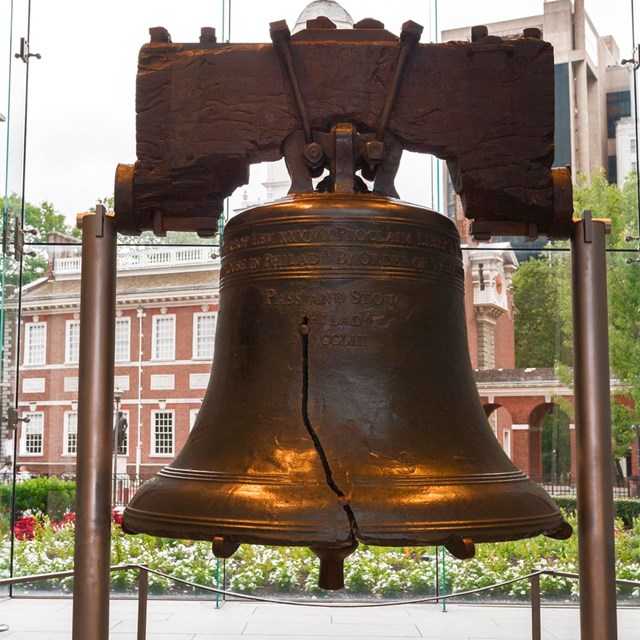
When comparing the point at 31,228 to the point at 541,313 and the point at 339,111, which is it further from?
the point at 339,111

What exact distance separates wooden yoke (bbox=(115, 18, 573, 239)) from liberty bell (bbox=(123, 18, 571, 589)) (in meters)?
0.07

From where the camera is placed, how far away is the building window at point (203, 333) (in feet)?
30.5

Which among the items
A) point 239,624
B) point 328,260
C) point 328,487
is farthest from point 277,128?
point 239,624

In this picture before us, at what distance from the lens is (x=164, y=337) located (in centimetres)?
941

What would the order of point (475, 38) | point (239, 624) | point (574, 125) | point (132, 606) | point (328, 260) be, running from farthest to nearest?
point (574, 125) → point (132, 606) → point (239, 624) → point (475, 38) → point (328, 260)

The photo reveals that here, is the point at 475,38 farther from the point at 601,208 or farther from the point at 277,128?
the point at 601,208

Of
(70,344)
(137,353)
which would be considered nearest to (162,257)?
(137,353)

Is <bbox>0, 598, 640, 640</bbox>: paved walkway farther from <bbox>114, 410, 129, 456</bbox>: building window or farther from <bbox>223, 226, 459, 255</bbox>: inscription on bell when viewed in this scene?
<bbox>223, 226, 459, 255</bbox>: inscription on bell

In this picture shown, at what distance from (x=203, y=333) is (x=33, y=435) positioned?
6.26 feet

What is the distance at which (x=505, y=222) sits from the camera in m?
2.48

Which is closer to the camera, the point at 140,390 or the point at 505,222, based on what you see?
the point at 505,222

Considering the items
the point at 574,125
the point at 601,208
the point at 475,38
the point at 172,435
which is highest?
the point at 574,125

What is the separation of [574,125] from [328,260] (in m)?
7.78

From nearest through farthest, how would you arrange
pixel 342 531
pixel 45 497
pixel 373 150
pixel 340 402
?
pixel 342 531 < pixel 340 402 < pixel 373 150 < pixel 45 497
